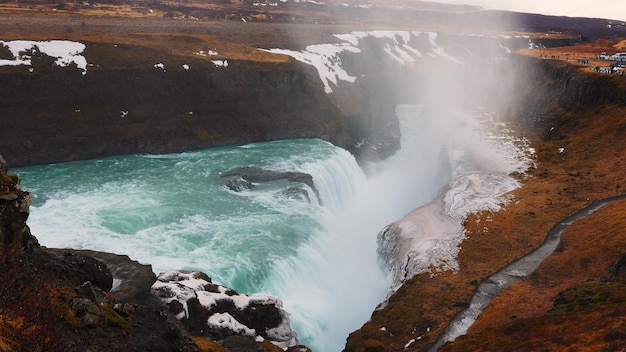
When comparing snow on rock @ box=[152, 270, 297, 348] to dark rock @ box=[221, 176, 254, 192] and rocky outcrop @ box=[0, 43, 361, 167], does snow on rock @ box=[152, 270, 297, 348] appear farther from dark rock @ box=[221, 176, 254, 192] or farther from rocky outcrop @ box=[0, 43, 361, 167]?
rocky outcrop @ box=[0, 43, 361, 167]

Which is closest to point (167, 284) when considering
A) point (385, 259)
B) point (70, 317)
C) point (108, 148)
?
point (70, 317)

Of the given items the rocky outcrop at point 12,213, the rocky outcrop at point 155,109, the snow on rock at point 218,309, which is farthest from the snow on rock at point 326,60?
the rocky outcrop at point 12,213

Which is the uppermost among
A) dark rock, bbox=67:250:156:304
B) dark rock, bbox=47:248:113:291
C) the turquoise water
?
dark rock, bbox=47:248:113:291

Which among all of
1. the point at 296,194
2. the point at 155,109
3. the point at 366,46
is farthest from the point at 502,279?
the point at 366,46

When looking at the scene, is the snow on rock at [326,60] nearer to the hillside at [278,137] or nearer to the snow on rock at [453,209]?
the hillside at [278,137]

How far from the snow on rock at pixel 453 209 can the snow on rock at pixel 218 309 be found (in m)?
13.9

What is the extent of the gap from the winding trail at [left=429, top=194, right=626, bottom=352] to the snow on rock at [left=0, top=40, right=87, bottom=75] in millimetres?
53946

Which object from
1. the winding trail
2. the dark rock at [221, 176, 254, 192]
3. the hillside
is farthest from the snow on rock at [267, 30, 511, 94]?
the winding trail

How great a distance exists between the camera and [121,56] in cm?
6812

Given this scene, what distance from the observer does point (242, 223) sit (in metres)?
45.2

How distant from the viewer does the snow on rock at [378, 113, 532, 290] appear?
41.7 m

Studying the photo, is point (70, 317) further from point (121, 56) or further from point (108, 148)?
point (121, 56)

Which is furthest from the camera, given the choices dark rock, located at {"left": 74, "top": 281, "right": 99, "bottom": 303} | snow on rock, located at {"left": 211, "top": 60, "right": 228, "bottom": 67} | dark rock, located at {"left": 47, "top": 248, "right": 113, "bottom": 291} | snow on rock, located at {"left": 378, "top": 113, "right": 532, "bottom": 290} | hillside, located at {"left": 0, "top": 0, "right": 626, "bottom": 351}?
snow on rock, located at {"left": 211, "top": 60, "right": 228, "bottom": 67}

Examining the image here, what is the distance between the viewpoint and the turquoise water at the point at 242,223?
37031mm
